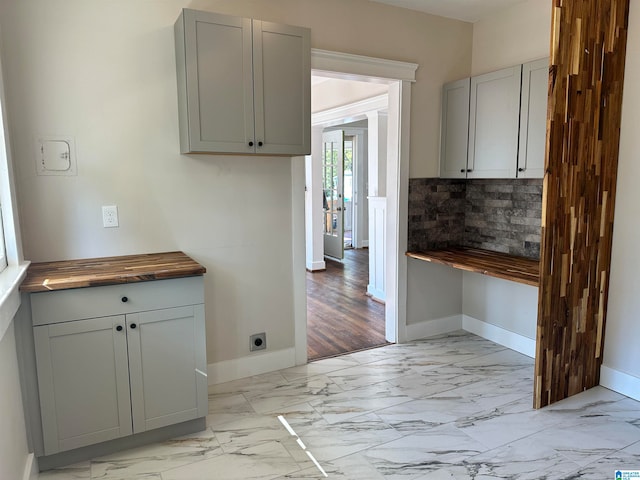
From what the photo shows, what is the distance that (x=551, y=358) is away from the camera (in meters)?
2.65

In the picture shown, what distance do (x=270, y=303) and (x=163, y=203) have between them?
0.98 m

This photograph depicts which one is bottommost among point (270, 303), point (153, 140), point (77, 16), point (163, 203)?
point (270, 303)

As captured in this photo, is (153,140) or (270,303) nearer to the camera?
(153,140)

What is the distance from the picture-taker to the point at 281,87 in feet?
8.77

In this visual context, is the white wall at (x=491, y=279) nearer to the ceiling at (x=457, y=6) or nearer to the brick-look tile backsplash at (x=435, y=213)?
the ceiling at (x=457, y=6)

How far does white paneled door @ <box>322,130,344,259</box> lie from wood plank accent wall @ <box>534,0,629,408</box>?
172 inches

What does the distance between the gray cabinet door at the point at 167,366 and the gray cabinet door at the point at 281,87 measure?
108 cm

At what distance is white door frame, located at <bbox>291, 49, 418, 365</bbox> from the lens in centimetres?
313

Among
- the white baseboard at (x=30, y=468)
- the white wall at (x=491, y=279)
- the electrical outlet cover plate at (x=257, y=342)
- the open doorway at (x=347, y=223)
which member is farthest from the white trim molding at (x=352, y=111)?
the white baseboard at (x=30, y=468)

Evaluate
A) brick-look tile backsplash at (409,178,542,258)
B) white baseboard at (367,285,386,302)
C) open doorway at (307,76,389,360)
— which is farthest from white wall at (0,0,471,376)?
white baseboard at (367,285,386,302)

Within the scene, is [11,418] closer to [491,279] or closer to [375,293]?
→ [491,279]

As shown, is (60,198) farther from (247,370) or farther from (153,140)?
(247,370)

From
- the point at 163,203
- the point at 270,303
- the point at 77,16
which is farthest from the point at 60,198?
the point at 270,303

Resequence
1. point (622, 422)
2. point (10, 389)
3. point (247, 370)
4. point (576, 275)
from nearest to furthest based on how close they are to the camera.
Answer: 1. point (10, 389)
2. point (622, 422)
3. point (576, 275)
4. point (247, 370)
